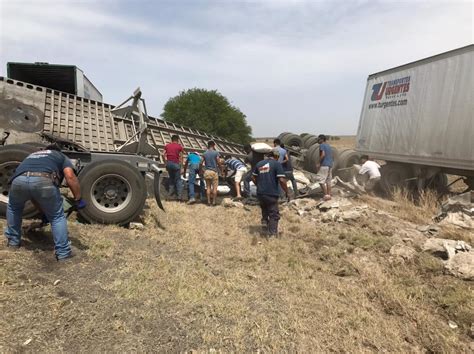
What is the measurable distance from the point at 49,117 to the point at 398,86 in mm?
9186

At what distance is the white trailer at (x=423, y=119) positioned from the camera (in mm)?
8508

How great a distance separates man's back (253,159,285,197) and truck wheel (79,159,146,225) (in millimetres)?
1895

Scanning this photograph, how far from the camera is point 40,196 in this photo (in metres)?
3.91

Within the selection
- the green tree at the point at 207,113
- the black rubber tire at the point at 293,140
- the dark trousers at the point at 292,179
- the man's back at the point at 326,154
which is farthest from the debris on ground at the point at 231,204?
the green tree at the point at 207,113

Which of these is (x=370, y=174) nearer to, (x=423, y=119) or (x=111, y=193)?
(x=423, y=119)

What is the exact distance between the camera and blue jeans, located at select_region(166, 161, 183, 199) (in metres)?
8.31

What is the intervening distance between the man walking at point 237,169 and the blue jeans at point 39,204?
5282 mm

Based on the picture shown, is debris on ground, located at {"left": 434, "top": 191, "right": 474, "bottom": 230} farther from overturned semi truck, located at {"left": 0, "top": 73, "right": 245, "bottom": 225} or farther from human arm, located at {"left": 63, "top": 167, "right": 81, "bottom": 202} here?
human arm, located at {"left": 63, "top": 167, "right": 81, "bottom": 202}

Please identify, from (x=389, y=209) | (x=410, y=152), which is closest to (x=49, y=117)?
(x=389, y=209)

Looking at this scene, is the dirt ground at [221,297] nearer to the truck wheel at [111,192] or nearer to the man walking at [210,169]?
the truck wheel at [111,192]

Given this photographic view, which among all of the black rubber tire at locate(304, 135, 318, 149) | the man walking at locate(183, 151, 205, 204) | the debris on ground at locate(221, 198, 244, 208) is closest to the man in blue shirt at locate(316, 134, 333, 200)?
the debris on ground at locate(221, 198, 244, 208)

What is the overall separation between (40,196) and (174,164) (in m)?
4.44

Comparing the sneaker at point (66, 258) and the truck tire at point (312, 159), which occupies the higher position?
the truck tire at point (312, 159)

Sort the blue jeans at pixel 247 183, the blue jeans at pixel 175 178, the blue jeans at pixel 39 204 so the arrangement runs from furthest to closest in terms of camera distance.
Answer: the blue jeans at pixel 247 183 < the blue jeans at pixel 175 178 < the blue jeans at pixel 39 204
